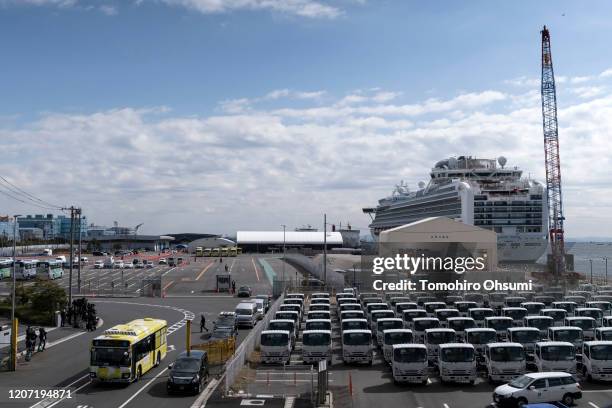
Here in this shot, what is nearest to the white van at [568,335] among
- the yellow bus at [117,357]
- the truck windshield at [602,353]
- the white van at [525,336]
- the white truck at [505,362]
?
the white van at [525,336]

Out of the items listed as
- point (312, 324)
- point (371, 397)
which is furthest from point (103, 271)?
point (371, 397)

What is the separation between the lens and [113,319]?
131 feet

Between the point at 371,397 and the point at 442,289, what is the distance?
2924 centimetres

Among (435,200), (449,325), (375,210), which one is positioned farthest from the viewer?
(375,210)

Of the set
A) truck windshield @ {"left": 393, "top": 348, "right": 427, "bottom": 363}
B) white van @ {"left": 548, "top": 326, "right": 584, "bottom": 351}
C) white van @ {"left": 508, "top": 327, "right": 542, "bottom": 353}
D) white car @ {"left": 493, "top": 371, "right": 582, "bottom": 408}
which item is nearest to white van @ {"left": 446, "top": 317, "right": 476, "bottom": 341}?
white van @ {"left": 508, "top": 327, "right": 542, "bottom": 353}

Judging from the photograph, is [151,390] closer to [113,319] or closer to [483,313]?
[483,313]

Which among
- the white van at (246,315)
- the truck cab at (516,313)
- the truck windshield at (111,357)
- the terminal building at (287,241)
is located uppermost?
the terminal building at (287,241)

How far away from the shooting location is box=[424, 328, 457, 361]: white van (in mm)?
23656

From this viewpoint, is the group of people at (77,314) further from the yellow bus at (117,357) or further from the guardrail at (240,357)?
the yellow bus at (117,357)

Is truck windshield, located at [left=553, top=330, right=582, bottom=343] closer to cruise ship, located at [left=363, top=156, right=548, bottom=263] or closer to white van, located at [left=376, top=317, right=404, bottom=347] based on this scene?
white van, located at [left=376, top=317, right=404, bottom=347]

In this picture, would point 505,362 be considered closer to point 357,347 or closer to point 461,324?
point 357,347

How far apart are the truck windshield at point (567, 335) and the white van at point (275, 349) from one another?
10.9m

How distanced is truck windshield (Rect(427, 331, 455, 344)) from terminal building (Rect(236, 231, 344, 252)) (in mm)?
146541

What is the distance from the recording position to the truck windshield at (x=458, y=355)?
67.5 ft
